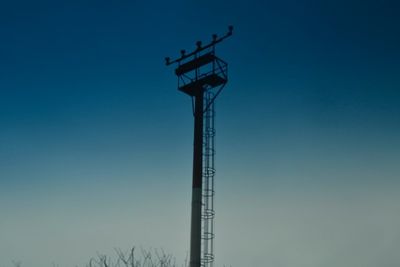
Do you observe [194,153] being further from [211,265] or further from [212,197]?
[211,265]

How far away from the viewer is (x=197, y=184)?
28.4 meters

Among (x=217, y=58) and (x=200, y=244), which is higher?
(x=217, y=58)

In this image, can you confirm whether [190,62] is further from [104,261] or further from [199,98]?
[104,261]

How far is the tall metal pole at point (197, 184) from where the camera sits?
89.2 feet

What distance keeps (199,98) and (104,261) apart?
12.3m

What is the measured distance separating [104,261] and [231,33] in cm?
1528

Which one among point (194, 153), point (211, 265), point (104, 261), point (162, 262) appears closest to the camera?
point (104, 261)

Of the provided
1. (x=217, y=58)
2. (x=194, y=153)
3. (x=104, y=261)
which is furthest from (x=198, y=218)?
(x=217, y=58)

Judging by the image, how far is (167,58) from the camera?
32688 mm

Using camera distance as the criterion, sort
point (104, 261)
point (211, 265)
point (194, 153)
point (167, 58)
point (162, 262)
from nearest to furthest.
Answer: point (104, 261)
point (162, 262)
point (211, 265)
point (194, 153)
point (167, 58)

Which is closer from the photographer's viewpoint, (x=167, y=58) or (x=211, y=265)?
(x=211, y=265)

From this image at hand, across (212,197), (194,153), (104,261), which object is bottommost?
(104,261)

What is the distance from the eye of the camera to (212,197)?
28344 mm

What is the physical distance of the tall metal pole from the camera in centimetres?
2720
